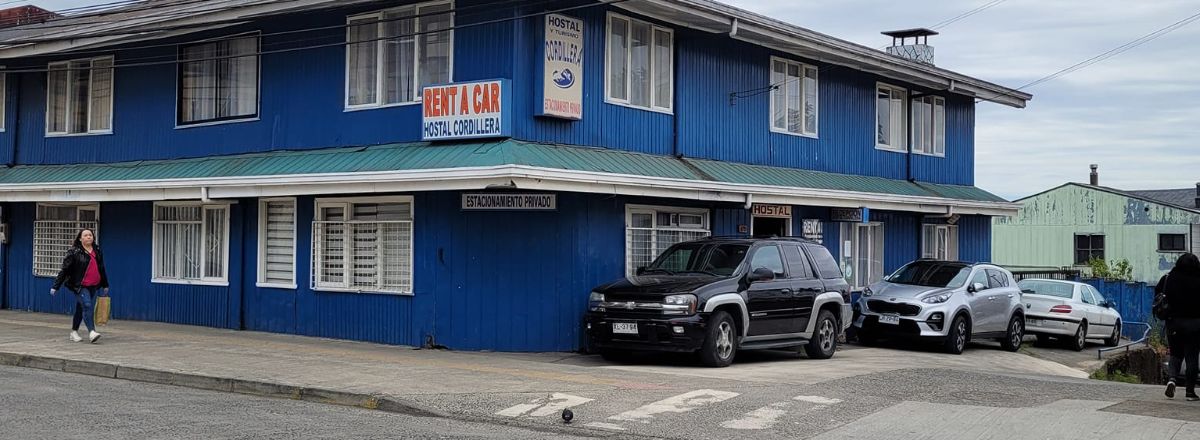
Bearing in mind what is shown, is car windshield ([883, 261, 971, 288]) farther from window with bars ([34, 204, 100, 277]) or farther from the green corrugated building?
the green corrugated building

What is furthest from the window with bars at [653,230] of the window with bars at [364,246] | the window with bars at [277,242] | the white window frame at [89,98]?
the white window frame at [89,98]

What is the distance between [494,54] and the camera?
52.1ft

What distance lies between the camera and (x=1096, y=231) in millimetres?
40656

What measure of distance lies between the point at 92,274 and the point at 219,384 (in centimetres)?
420

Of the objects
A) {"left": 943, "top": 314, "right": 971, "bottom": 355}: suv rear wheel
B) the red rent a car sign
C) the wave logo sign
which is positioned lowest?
{"left": 943, "top": 314, "right": 971, "bottom": 355}: suv rear wheel

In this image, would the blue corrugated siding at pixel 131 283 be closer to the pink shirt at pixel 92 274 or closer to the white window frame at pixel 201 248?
the white window frame at pixel 201 248

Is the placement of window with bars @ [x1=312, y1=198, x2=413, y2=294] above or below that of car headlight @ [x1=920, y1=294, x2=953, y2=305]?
above

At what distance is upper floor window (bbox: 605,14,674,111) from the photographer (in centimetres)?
1720

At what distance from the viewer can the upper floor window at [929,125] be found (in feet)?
83.5

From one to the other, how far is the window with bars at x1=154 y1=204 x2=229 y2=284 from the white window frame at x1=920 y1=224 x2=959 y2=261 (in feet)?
46.9

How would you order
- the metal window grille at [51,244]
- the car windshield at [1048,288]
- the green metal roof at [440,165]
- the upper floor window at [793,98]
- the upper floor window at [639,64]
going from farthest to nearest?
the car windshield at [1048,288]
the metal window grille at [51,244]
the upper floor window at [793,98]
the upper floor window at [639,64]
the green metal roof at [440,165]

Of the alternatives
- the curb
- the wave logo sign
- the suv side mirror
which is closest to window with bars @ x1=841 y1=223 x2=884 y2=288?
the suv side mirror

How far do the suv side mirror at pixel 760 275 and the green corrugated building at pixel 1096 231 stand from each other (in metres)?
25.8

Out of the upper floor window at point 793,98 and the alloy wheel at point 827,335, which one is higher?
the upper floor window at point 793,98
